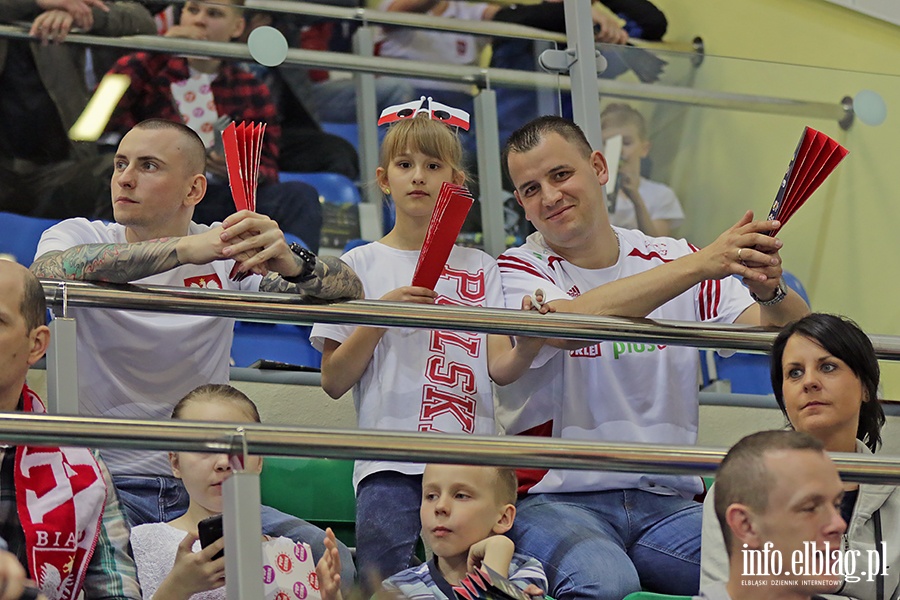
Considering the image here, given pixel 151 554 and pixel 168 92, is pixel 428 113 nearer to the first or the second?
pixel 168 92

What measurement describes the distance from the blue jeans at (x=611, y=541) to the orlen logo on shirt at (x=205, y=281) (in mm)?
738

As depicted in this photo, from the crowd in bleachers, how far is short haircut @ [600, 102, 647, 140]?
2.33 feet

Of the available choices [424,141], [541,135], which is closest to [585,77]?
[541,135]

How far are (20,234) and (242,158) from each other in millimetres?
1110

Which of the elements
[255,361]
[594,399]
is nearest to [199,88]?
[255,361]

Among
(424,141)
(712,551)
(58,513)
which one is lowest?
(712,551)

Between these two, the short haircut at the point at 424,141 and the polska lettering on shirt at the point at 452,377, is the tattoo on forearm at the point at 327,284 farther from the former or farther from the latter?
the short haircut at the point at 424,141

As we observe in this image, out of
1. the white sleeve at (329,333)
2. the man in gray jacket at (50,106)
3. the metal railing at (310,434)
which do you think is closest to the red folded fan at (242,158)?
the metal railing at (310,434)

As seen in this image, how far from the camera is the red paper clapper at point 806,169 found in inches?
98.7

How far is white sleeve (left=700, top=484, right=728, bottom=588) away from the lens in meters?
2.12

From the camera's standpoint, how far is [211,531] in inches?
73.1

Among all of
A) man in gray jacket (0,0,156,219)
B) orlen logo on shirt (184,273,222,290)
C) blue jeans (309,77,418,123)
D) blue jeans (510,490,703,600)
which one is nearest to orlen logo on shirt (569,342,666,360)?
blue jeans (510,490,703,600)

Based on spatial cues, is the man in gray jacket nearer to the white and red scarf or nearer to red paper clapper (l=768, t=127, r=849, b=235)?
the white and red scarf

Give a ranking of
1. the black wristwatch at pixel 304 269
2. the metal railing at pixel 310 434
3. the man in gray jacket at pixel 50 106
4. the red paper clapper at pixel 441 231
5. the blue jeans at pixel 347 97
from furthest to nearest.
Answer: the blue jeans at pixel 347 97, the man in gray jacket at pixel 50 106, the red paper clapper at pixel 441 231, the black wristwatch at pixel 304 269, the metal railing at pixel 310 434
